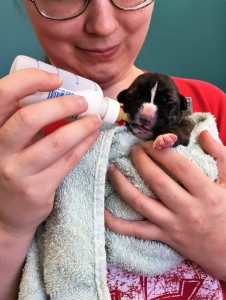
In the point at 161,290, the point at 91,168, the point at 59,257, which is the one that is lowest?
the point at 161,290

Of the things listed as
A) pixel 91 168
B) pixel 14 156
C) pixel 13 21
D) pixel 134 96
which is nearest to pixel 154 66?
pixel 13 21

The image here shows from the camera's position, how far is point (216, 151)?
2.68 feet

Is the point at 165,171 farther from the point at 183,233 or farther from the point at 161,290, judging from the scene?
the point at 161,290

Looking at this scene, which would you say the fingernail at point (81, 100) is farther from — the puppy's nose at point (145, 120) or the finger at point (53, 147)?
the puppy's nose at point (145, 120)

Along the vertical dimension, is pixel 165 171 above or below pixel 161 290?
above

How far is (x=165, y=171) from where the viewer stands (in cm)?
80

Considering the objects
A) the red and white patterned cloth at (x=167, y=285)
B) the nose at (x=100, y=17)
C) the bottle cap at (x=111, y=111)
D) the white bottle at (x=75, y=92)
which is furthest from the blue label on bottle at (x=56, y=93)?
the red and white patterned cloth at (x=167, y=285)

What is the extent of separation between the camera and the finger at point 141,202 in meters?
0.74

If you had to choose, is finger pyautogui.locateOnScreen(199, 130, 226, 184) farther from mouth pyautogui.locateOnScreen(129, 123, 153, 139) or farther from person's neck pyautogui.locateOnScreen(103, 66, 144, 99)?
person's neck pyautogui.locateOnScreen(103, 66, 144, 99)

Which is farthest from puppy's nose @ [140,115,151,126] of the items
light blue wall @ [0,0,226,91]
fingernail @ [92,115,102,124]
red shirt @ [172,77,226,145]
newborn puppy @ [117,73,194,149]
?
light blue wall @ [0,0,226,91]

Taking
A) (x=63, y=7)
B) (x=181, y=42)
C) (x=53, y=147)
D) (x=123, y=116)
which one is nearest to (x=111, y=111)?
(x=123, y=116)

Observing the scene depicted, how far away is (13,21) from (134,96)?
108 centimetres

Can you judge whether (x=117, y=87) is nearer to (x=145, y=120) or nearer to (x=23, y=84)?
(x=145, y=120)

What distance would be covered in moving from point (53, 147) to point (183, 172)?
264 mm
